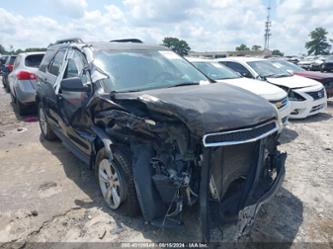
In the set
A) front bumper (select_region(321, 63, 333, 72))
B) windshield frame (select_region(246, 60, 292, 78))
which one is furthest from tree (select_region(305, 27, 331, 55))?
windshield frame (select_region(246, 60, 292, 78))

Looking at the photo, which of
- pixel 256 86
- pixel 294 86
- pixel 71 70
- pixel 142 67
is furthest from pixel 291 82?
Answer: pixel 71 70

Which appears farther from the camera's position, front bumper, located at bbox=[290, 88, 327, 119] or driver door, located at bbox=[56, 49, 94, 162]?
front bumper, located at bbox=[290, 88, 327, 119]

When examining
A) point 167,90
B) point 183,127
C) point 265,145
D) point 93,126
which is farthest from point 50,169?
point 265,145

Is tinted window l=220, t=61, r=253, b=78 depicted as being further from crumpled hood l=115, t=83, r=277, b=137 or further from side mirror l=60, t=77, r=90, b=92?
side mirror l=60, t=77, r=90, b=92

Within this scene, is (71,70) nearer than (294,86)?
Yes

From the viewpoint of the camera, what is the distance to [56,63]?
5.18 m

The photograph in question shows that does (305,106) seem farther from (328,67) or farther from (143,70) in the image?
(328,67)

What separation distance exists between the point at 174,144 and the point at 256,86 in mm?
4210

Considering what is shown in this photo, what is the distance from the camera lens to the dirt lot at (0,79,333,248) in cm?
308

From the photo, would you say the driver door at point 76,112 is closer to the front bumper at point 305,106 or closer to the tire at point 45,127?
the tire at point 45,127

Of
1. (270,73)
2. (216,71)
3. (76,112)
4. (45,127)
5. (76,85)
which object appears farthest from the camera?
(270,73)

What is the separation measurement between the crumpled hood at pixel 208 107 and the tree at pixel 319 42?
269ft

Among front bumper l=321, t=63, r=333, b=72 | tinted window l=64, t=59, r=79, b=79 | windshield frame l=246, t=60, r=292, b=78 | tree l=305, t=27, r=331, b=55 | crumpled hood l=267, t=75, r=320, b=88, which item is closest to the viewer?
tinted window l=64, t=59, r=79, b=79

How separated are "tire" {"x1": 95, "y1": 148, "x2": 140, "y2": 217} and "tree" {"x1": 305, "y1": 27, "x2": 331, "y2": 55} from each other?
82.4 meters
